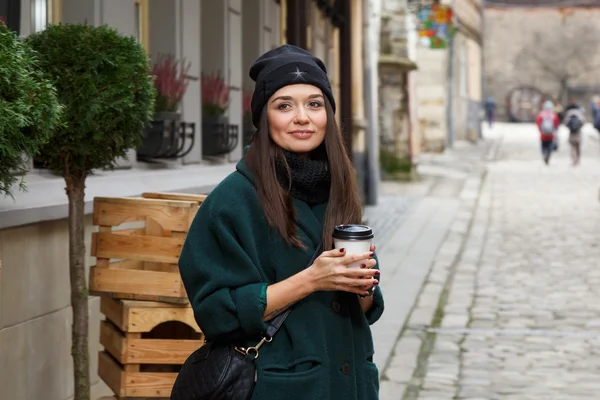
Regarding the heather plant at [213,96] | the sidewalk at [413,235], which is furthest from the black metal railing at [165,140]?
the sidewalk at [413,235]

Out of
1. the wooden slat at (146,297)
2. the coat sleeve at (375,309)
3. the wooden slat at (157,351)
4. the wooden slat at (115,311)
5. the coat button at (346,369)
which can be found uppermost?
the coat sleeve at (375,309)

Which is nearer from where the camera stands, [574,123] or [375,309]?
[375,309]

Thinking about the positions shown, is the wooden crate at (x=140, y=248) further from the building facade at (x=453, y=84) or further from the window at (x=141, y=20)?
the building facade at (x=453, y=84)

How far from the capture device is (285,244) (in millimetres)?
3047

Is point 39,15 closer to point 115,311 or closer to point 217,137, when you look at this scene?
point 115,311

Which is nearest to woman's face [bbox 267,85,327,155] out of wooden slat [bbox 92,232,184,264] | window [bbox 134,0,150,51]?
wooden slat [bbox 92,232,184,264]

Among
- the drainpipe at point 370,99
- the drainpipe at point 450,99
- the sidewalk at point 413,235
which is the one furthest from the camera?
the drainpipe at point 450,99

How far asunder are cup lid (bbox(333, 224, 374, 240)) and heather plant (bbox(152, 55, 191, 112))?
201 inches

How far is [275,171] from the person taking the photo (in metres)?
3.06

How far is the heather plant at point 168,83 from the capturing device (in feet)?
26.3

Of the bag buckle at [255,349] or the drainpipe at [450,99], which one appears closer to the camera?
the bag buckle at [255,349]

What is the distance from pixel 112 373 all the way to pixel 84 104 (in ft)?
3.59

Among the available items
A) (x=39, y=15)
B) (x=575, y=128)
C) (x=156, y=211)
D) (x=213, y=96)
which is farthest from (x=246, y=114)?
(x=575, y=128)

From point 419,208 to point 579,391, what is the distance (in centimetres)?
1181
